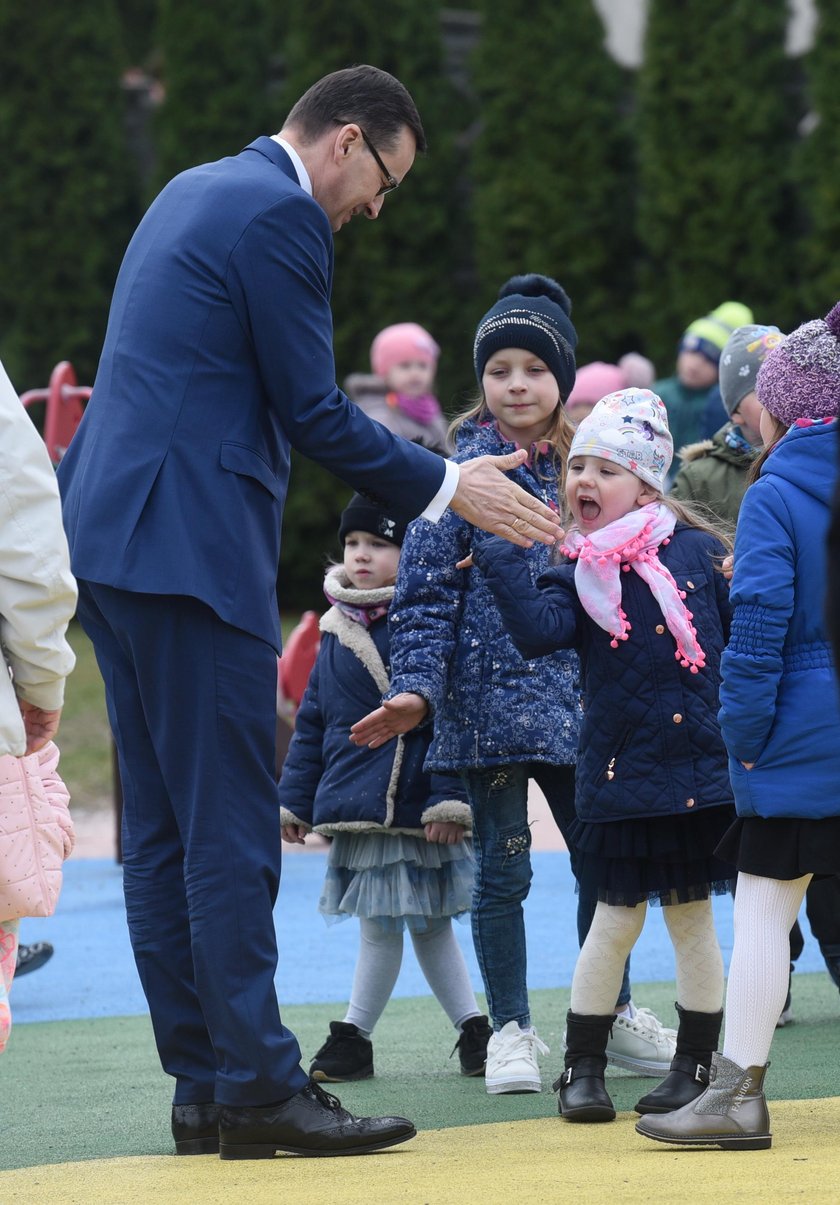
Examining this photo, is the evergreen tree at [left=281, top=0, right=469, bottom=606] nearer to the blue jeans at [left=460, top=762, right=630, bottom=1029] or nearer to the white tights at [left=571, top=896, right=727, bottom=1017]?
the blue jeans at [left=460, top=762, right=630, bottom=1029]

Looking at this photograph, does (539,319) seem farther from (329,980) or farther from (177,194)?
(329,980)

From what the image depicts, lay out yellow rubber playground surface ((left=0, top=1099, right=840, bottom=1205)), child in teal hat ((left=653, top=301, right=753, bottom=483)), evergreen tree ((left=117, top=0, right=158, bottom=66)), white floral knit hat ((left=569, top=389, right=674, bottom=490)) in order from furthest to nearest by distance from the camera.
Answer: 1. evergreen tree ((left=117, top=0, right=158, bottom=66))
2. child in teal hat ((left=653, top=301, right=753, bottom=483))
3. white floral knit hat ((left=569, top=389, right=674, bottom=490))
4. yellow rubber playground surface ((left=0, top=1099, right=840, bottom=1205))

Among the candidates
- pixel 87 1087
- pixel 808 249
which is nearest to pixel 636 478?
pixel 87 1087

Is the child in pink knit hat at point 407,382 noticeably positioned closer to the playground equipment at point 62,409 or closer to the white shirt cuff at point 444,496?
the playground equipment at point 62,409

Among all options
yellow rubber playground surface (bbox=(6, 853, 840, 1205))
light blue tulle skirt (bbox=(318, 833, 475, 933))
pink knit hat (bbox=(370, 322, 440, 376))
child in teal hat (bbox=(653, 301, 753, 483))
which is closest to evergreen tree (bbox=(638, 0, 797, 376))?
pink knit hat (bbox=(370, 322, 440, 376))

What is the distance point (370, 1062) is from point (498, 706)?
1.02 m

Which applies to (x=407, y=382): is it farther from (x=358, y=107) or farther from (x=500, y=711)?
(x=358, y=107)

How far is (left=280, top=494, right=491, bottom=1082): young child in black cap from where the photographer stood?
4676 millimetres

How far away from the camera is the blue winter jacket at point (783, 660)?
3518 millimetres

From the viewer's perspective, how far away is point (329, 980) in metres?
6.09

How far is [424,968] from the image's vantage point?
4.81 metres

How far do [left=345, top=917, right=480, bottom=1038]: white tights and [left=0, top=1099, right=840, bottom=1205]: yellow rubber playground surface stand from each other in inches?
36.1

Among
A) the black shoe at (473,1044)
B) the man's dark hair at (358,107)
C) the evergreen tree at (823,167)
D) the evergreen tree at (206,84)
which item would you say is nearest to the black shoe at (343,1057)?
the black shoe at (473,1044)

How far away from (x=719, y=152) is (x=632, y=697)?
10284mm
